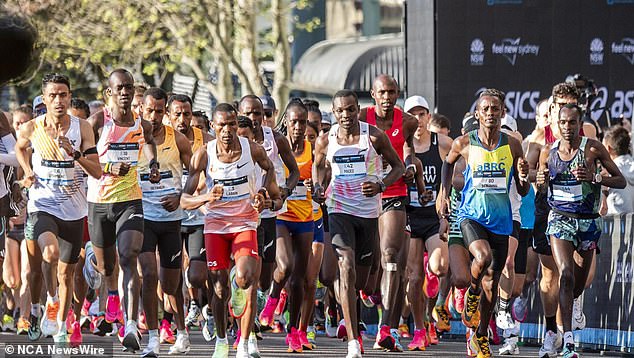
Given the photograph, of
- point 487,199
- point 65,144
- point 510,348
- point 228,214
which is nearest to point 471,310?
point 487,199

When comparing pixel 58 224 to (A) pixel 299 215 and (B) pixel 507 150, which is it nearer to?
(A) pixel 299 215

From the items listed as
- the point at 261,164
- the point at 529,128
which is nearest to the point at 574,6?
the point at 529,128

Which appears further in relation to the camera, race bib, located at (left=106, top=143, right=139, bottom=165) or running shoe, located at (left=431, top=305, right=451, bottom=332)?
running shoe, located at (left=431, top=305, right=451, bottom=332)

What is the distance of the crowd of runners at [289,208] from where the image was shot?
9.11 meters

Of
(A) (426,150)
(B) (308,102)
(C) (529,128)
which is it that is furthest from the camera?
(C) (529,128)

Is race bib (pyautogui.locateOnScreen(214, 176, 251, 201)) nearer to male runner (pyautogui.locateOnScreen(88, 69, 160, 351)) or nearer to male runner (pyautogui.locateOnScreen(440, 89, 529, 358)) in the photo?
male runner (pyautogui.locateOnScreen(88, 69, 160, 351))

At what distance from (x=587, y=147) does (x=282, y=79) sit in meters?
15.8

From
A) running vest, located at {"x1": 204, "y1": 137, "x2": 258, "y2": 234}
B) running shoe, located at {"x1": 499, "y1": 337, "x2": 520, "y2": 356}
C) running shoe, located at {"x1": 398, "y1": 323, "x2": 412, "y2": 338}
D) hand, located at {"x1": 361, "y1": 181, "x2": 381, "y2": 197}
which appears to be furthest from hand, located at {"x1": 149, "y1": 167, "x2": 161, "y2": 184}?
running shoe, located at {"x1": 398, "y1": 323, "x2": 412, "y2": 338}

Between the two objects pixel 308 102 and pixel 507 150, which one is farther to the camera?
pixel 308 102

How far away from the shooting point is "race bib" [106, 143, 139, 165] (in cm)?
975

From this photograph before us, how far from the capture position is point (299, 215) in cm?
1117

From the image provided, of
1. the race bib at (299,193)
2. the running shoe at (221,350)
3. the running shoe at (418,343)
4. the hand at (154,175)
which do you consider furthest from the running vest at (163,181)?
the running shoe at (418,343)

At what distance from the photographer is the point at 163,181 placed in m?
10.4

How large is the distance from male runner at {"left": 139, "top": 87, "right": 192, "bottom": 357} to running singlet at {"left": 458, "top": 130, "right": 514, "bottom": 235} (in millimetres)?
2304
